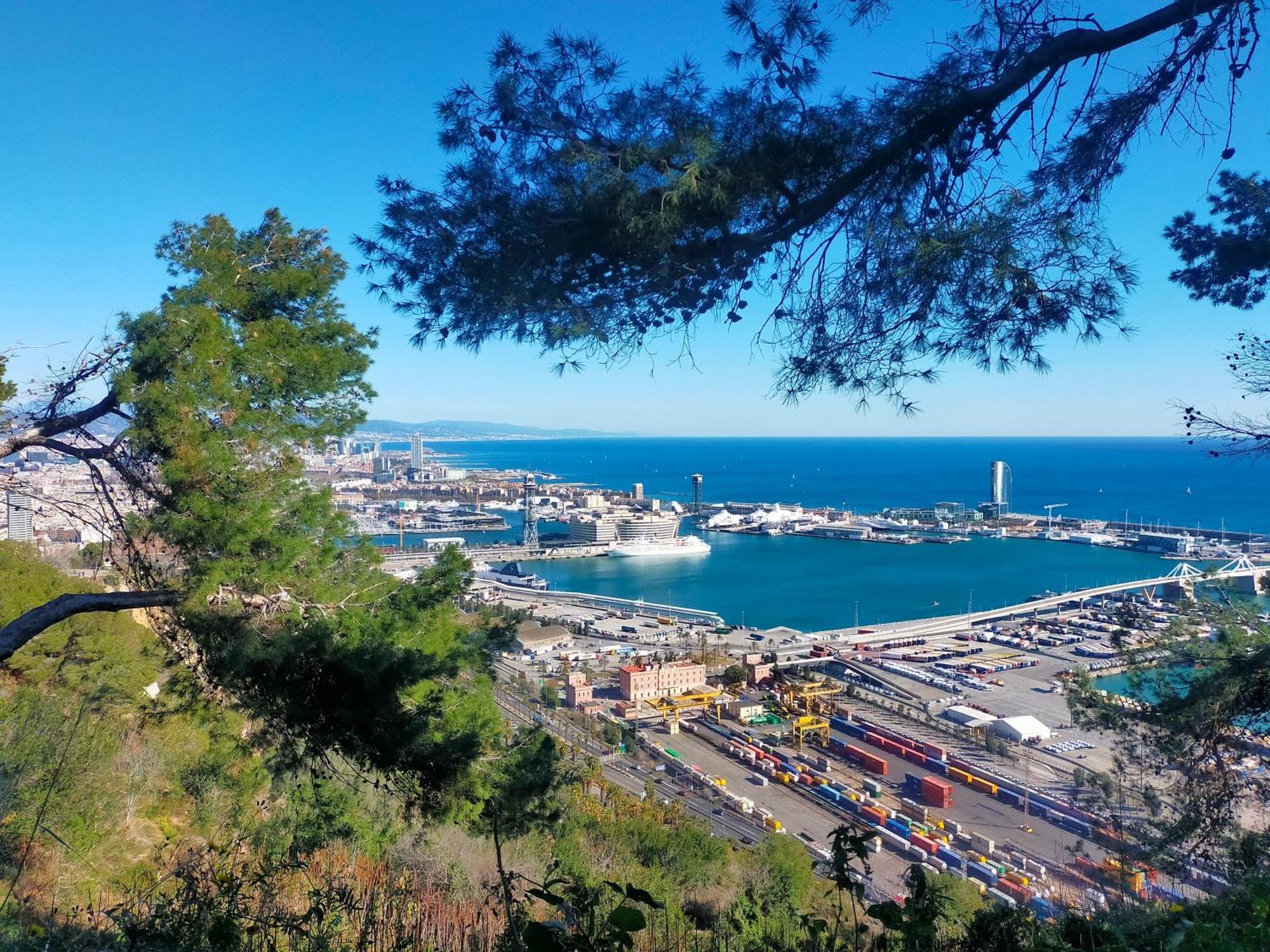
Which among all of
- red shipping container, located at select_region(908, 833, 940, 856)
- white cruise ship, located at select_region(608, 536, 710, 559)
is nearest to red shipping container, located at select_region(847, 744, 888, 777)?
red shipping container, located at select_region(908, 833, 940, 856)

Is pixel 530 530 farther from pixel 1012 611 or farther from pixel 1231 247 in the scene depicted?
pixel 1231 247

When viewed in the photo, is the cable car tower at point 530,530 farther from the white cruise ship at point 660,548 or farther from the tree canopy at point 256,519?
the tree canopy at point 256,519

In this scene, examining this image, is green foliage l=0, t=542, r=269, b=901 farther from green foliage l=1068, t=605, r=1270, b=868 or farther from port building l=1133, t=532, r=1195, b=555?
port building l=1133, t=532, r=1195, b=555

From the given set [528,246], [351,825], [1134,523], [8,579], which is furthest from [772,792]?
[1134,523]

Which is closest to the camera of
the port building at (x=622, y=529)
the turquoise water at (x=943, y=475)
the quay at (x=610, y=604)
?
the quay at (x=610, y=604)

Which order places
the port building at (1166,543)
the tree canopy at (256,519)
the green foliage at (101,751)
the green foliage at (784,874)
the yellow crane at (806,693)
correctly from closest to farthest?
the tree canopy at (256,519) → the green foliage at (101,751) → the green foliage at (784,874) → the yellow crane at (806,693) → the port building at (1166,543)

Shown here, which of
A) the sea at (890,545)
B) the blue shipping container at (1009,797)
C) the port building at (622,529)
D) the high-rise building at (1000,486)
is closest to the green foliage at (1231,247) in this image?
the sea at (890,545)

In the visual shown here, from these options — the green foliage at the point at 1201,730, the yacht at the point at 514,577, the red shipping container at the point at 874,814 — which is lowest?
the yacht at the point at 514,577
